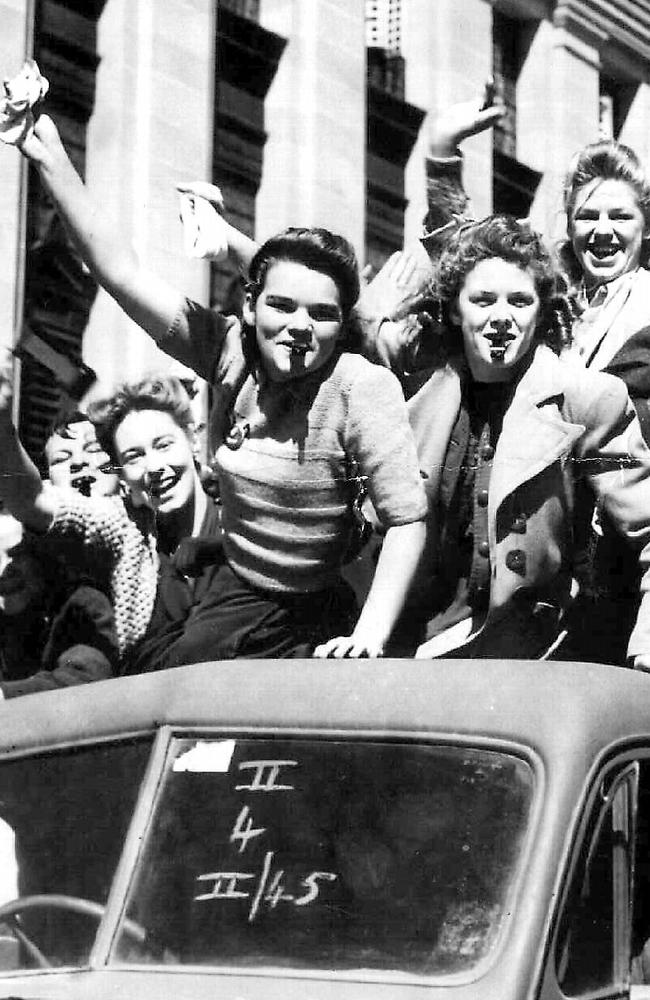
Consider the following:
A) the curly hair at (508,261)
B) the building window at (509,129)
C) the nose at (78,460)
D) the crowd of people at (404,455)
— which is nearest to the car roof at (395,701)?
the crowd of people at (404,455)

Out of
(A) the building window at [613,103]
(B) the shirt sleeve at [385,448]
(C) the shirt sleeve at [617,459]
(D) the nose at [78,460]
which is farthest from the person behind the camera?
(A) the building window at [613,103]

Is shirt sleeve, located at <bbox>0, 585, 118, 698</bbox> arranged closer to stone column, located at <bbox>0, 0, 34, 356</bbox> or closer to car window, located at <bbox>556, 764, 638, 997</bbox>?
car window, located at <bbox>556, 764, 638, 997</bbox>

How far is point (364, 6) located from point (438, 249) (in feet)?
48.4

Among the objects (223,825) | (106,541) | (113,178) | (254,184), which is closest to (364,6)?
(254,184)

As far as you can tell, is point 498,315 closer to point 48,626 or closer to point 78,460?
point 48,626

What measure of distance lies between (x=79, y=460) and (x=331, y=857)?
363 cm

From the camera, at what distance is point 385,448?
451 centimetres

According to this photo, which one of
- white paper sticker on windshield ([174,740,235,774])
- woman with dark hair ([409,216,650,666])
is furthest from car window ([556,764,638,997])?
woman with dark hair ([409,216,650,666])

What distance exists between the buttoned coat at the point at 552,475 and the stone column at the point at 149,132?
1076 centimetres

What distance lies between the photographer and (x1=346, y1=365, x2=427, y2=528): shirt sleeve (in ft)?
14.7

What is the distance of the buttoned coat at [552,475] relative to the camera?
4551mm

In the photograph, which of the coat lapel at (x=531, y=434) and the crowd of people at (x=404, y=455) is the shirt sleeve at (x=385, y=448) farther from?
the coat lapel at (x=531, y=434)

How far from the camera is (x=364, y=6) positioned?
19.3 m

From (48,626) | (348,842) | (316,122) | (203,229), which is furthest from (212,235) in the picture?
(316,122)
